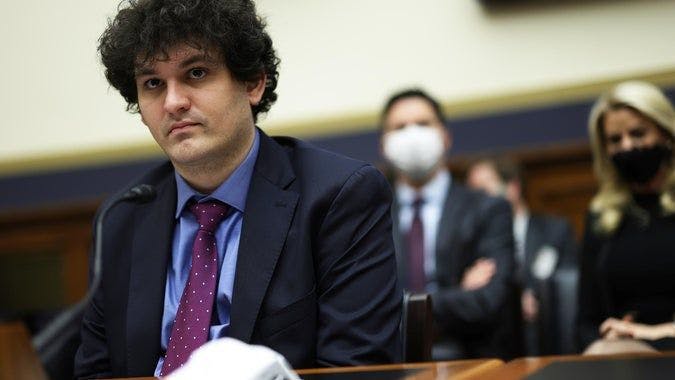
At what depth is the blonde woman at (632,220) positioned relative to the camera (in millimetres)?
3127

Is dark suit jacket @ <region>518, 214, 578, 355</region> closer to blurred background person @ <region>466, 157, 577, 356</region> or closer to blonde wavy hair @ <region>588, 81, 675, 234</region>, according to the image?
blurred background person @ <region>466, 157, 577, 356</region>

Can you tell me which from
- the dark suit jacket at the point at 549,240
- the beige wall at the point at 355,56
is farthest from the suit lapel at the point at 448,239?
the beige wall at the point at 355,56

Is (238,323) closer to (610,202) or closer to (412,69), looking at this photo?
(610,202)

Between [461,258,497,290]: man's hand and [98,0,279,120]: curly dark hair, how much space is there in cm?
138

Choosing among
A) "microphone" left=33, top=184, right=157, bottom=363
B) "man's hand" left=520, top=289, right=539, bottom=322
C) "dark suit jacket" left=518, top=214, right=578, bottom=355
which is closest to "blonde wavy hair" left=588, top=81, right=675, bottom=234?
"dark suit jacket" left=518, top=214, right=578, bottom=355

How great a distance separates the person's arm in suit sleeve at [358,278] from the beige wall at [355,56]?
3317mm

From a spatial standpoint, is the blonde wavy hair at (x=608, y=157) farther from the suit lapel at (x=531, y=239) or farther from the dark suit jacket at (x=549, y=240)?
the suit lapel at (x=531, y=239)

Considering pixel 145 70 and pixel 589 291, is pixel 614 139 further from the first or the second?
pixel 145 70

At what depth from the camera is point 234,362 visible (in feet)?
4.37

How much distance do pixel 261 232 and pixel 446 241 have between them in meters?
1.65

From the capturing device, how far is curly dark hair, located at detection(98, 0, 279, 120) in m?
A: 2.11

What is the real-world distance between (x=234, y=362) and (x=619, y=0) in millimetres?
4342

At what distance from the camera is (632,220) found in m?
3.28

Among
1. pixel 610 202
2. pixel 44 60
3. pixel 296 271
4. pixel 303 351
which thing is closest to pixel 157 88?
pixel 296 271
